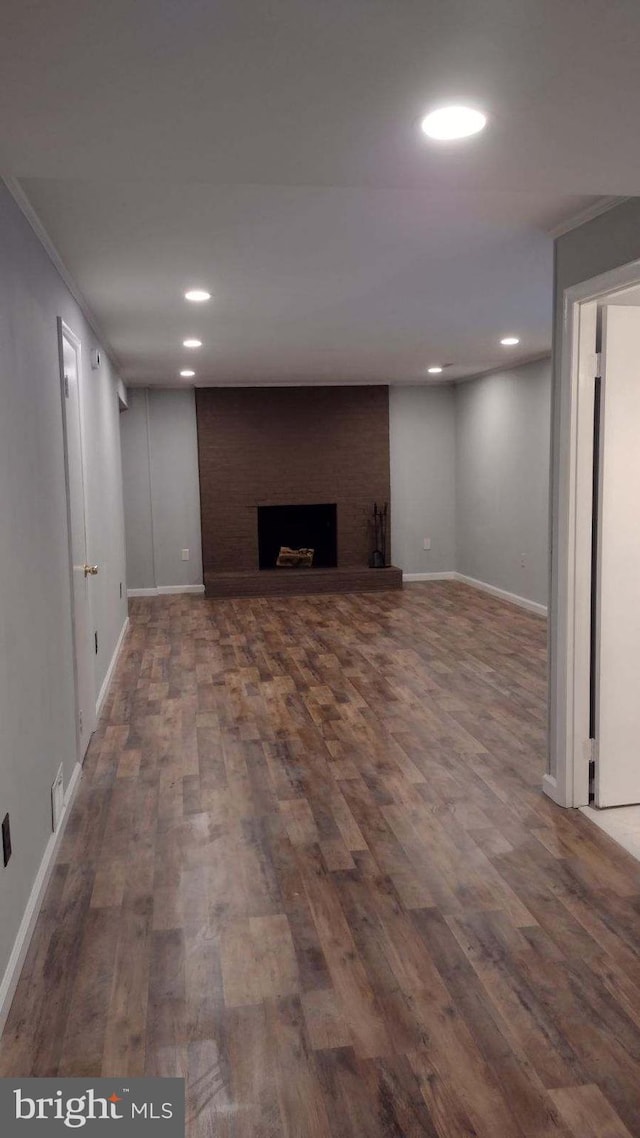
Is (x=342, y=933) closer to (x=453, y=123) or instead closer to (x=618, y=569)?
(x=618, y=569)

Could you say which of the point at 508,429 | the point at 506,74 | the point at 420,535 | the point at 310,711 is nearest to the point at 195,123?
the point at 506,74

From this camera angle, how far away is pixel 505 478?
327 inches

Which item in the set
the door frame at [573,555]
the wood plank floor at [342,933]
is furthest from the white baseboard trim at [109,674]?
the door frame at [573,555]

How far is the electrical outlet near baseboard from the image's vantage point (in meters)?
2.96

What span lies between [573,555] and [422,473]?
21.5ft

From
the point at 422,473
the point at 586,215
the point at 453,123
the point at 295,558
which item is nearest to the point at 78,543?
the point at 586,215

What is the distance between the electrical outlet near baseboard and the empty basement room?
26 mm

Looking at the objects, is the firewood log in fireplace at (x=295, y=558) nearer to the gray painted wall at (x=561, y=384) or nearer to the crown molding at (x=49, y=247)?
the crown molding at (x=49, y=247)

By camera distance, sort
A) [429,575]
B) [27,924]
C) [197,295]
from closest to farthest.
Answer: [27,924] → [197,295] → [429,575]

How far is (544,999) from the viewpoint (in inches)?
83.9

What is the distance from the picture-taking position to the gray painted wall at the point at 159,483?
8.96 meters

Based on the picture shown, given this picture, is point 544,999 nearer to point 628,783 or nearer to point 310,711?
point 628,783

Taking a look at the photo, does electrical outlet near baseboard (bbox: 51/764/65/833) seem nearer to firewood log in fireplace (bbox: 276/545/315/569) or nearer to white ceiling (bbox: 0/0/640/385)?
white ceiling (bbox: 0/0/640/385)

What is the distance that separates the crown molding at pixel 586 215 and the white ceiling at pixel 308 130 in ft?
0.08
